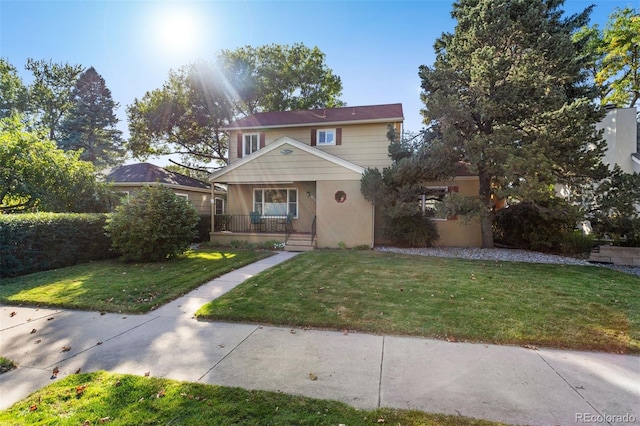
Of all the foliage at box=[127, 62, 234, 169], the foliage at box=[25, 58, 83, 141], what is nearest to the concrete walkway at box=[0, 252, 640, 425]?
the foliage at box=[127, 62, 234, 169]

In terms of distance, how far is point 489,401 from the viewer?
266 cm

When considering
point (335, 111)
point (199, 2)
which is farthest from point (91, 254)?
point (335, 111)

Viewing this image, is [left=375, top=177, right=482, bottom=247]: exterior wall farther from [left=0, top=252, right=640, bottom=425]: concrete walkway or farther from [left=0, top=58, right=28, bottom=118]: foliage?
[left=0, top=58, right=28, bottom=118]: foliage

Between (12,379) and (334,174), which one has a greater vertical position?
(334,174)

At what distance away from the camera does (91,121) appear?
30078 millimetres

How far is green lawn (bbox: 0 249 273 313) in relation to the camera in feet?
18.0

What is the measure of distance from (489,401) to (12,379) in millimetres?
4842

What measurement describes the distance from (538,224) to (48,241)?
16.1m

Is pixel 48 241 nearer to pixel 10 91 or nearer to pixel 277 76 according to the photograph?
pixel 277 76

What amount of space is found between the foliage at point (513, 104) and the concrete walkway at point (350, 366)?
6.74m

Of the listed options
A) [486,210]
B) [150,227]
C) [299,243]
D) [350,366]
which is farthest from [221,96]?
[350,366]

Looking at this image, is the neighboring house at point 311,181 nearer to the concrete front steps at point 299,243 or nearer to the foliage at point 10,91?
the concrete front steps at point 299,243

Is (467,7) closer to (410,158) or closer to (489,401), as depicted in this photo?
(410,158)

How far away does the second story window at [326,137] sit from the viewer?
15.0 m
